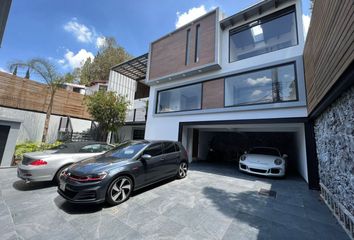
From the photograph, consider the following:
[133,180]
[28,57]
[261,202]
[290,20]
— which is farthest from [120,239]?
[28,57]

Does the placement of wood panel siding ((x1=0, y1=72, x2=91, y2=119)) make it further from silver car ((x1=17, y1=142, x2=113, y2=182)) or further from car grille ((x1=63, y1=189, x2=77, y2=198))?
car grille ((x1=63, y1=189, x2=77, y2=198))

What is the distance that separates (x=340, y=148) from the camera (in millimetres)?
3232

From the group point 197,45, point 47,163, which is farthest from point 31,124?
point 197,45

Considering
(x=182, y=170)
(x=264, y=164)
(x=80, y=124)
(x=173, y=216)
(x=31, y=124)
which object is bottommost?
(x=173, y=216)

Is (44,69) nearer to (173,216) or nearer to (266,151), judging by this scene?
(173,216)

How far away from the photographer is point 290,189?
16.9 ft

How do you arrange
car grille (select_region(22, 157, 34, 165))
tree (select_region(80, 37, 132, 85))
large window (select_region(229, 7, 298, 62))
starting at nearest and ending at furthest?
car grille (select_region(22, 157, 34, 165)) < large window (select_region(229, 7, 298, 62)) < tree (select_region(80, 37, 132, 85))

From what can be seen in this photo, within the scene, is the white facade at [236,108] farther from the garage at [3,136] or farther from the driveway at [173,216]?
the garage at [3,136]

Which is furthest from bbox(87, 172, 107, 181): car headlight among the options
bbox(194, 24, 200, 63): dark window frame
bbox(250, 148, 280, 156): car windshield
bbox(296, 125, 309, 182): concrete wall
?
bbox(194, 24, 200, 63): dark window frame

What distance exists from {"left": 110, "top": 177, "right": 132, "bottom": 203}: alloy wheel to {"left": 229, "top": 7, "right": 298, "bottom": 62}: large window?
298 inches

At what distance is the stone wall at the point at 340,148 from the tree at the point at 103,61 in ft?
95.7

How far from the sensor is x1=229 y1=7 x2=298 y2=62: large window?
7.02m

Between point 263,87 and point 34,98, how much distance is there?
16188mm

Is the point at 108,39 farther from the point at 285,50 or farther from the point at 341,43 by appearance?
the point at 341,43
